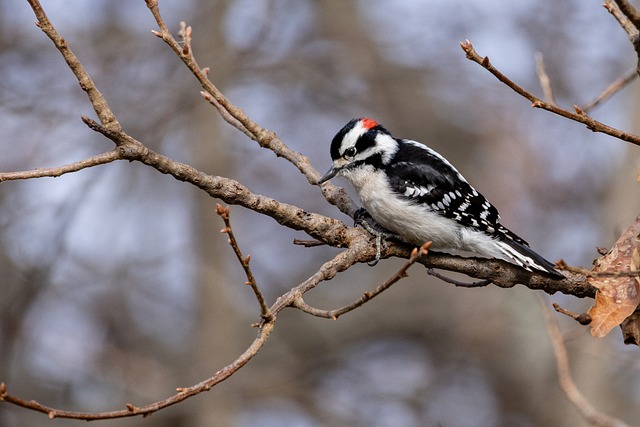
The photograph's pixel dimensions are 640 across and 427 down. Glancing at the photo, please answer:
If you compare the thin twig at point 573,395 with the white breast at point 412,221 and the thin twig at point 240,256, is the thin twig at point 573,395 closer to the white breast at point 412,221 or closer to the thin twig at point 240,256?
the white breast at point 412,221

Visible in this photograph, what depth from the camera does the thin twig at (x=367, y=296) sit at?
2.45 m

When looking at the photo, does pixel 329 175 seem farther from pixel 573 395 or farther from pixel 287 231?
pixel 287 231

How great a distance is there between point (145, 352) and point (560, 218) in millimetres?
6084

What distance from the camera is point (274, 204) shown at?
326cm

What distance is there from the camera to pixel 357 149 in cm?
466

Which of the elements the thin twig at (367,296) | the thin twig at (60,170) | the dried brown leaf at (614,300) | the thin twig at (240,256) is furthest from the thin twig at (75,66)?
the dried brown leaf at (614,300)

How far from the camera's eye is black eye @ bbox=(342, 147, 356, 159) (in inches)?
183

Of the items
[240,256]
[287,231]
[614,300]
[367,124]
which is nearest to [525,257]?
[614,300]

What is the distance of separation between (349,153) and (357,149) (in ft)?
0.17

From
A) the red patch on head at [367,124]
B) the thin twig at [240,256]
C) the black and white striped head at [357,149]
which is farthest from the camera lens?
the red patch on head at [367,124]

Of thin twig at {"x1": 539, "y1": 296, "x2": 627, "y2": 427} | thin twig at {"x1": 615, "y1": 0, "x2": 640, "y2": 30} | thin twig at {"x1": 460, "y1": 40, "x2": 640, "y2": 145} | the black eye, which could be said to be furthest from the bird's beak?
thin twig at {"x1": 615, "y1": 0, "x2": 640, "y2": 30}

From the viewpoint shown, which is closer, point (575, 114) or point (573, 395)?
point (575, 114)

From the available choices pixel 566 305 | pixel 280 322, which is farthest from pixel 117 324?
pixel 566 305

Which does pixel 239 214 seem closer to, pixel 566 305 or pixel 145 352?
pixel 145 352
